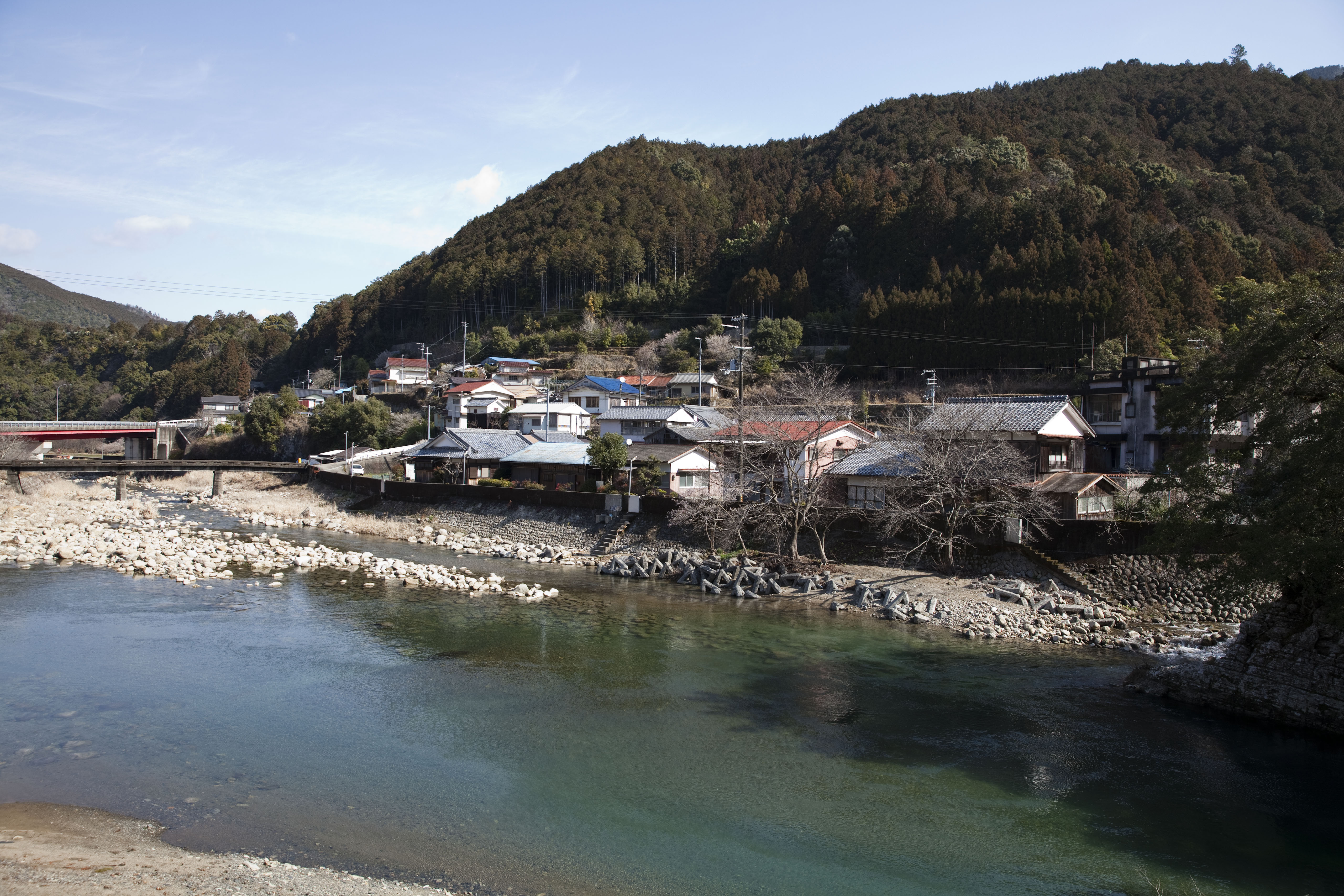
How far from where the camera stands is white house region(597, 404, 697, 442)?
1270 inches

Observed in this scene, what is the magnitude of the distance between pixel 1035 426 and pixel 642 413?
53.9 feet

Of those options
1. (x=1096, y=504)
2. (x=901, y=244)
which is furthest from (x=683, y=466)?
(x=901, y=244)

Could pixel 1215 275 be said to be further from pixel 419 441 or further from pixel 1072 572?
pixel 419 441

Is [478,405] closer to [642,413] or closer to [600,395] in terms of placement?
[600,395]

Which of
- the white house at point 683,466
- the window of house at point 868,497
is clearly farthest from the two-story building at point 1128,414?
the white house at point 683,466

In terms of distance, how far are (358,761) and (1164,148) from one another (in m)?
63.8

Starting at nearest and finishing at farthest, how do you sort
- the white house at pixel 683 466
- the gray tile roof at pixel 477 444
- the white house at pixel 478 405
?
the white house at pixel 683 466 → the gray tile roof at pixel 477 444 → the white house at pixel 478 405

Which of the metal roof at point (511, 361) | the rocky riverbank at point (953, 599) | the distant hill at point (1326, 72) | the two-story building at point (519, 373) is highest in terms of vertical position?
the distant hill at point (1326, 72)

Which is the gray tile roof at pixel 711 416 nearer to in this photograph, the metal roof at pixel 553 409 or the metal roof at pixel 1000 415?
the metal roof at pixel 553 409

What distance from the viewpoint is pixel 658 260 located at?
6438 centimetres

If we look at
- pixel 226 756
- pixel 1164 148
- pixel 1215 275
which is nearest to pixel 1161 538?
pixel 226 756

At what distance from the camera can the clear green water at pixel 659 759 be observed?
25.5 feet

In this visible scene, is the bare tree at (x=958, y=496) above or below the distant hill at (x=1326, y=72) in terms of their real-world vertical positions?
below

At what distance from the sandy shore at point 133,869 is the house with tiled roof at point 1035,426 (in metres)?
17.6
